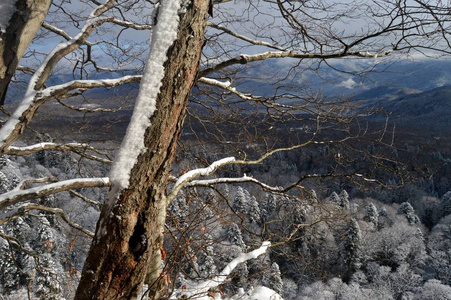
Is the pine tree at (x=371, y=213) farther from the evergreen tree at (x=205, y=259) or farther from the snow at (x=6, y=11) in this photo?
the snow at (x=6, y=11)

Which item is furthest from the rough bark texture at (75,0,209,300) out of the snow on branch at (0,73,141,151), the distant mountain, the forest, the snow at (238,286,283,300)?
the distant mountain

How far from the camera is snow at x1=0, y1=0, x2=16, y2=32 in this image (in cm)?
183

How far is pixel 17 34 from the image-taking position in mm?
1897

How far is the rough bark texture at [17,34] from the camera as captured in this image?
1.85 meters

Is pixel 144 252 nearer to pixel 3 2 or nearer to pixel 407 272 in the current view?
pixel 3 2

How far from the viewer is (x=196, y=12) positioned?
5.85 feet

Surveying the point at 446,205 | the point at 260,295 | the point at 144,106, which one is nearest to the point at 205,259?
the point at 260,295

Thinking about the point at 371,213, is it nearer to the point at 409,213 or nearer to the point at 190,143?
the point at 409,213

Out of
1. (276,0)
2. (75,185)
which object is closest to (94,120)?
(75,185)

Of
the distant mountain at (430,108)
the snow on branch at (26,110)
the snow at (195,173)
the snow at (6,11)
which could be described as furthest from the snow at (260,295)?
the distant mountain at (430,108)

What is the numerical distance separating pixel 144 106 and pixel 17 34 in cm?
103

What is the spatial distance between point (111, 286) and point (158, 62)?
3.80 ft

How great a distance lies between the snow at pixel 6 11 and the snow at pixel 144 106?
0.93m

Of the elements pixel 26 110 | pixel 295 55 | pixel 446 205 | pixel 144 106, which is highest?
pixel 295 55
